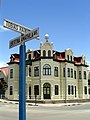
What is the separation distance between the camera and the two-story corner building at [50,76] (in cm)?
5038

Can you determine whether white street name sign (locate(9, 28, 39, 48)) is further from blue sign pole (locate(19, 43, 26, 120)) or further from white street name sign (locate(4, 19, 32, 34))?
blue sign pole (locate(19, 43, 26, 120))

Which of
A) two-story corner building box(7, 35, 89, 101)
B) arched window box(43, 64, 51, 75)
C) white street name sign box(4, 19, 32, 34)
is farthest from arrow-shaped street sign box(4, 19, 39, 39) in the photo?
arched window box(43, 64, 51, 75)

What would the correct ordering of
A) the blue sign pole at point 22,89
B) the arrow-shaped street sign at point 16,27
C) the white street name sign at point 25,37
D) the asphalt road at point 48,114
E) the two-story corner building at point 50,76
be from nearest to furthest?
the blue sign pole at point 22,89 → the white street name sign at point 25,37 → the arrow-shaped street sign at point 16,27 → the asphalt road at point 48,114 → the two-story corner building at point 50,76

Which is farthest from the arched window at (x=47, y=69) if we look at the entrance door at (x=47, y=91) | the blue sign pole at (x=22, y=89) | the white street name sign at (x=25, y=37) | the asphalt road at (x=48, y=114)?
the blue sign pole at (x=22, y=89)

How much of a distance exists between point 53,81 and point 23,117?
44895mm

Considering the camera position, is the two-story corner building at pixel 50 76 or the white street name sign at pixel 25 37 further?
the two-story corner building at pixel 50 76

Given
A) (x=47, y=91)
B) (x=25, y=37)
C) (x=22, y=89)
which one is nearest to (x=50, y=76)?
(x=47, y=91)

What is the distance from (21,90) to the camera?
20.2 ft

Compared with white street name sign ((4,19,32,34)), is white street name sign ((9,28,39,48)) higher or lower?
lower

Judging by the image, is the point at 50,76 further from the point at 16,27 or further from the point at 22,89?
the point at 22,89

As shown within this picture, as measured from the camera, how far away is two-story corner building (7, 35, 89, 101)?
50.4 metres

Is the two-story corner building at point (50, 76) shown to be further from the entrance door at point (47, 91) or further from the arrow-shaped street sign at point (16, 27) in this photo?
the arrow-shaped street sign at point (16, 27)

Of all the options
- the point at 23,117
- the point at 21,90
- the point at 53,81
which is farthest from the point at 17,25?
the point at 53,81

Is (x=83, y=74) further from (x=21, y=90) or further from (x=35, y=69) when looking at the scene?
(x=21, y=90)
